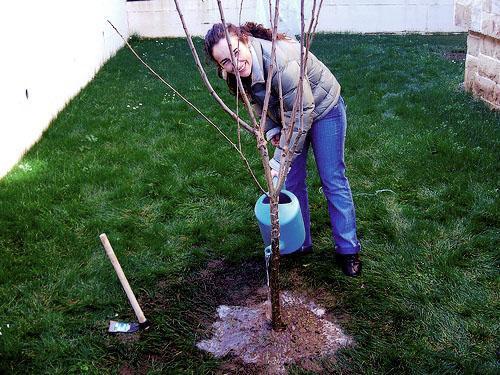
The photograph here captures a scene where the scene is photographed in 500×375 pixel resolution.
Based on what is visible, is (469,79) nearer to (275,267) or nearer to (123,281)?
(275,267)

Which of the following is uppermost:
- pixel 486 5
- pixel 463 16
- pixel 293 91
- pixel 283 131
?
pixel 486 5

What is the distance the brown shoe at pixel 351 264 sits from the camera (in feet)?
10.8

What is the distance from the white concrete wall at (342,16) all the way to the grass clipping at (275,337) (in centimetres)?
1089

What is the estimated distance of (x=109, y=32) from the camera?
10586mm

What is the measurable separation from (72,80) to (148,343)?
5.59 m

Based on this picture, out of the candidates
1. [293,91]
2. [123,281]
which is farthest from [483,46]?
[123,281]

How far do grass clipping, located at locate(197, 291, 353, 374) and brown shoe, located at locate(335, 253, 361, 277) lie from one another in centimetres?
33

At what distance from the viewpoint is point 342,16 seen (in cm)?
1338

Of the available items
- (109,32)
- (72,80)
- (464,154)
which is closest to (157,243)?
(464,154)

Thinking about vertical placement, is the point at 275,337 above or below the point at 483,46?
below

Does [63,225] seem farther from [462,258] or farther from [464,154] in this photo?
[464,154]

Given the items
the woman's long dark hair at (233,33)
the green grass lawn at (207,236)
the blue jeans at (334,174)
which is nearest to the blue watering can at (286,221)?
the blue jeans at (334,174)

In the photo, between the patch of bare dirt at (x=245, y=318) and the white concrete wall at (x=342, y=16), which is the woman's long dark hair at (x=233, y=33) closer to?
the patch of bare dirt at (x=245, y=318)

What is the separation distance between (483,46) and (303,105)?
179 inches
